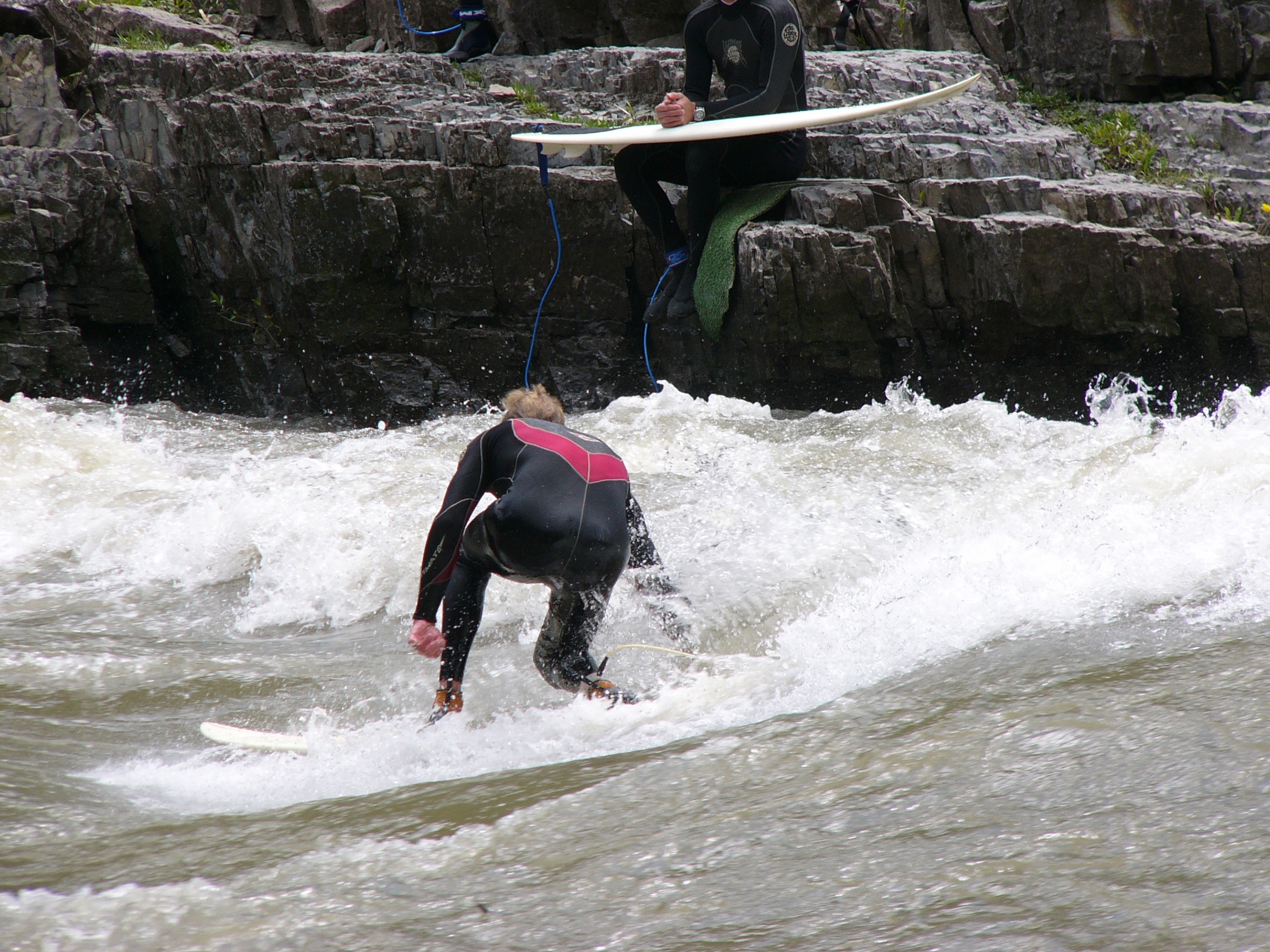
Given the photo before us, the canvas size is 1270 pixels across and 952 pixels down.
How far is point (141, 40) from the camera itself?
320 inches

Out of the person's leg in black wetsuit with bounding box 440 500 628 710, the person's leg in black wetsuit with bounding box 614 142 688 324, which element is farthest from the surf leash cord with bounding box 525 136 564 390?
the person's leg in black wetsuit with bounding box 440 500 628 710

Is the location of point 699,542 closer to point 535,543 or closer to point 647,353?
point 535,543

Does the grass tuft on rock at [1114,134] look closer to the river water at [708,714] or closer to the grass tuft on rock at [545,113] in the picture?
the river water at [708,714]

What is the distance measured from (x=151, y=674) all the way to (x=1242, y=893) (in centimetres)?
325

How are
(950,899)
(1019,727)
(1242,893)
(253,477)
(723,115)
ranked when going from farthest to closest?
1. (723,115)
2. (253,477)
3. (1019,727)
4. (950,899)
5. (1242,893)

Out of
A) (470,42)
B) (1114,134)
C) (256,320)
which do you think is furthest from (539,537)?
(470,42)

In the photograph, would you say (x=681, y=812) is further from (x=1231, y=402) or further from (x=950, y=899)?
→ (x=1231, y=402)

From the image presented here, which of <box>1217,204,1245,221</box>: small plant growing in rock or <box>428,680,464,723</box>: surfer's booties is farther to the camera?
<box>1217,204,1245,221</box>: small plant growing in rock

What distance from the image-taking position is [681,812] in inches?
77.1

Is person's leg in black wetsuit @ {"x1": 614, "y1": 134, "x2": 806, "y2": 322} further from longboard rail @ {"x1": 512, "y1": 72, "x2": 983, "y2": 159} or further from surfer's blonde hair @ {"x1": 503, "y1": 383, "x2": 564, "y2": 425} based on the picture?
surfer's blonde hair @ {"x1": 503, "y1": 383, "x2": 564, "y2": 425}

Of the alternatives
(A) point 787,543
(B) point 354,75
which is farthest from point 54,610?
(B) point 354,75

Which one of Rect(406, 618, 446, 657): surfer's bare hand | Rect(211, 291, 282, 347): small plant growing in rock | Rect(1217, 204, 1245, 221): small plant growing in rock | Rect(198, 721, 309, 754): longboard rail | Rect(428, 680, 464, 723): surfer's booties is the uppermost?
Rect(1217, 204, 1245, 221): small plant growing in rock

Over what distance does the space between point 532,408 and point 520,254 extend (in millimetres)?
3924

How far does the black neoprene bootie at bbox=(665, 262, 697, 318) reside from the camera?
6.11 m
